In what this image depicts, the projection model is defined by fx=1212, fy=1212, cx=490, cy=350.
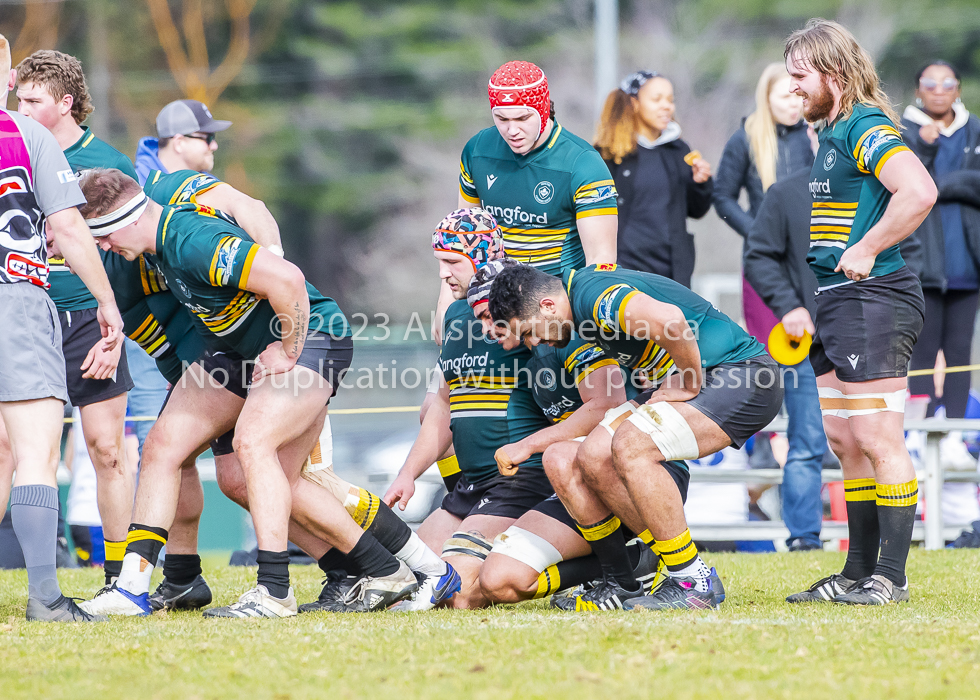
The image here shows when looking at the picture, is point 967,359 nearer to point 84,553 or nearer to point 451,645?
point 451,645

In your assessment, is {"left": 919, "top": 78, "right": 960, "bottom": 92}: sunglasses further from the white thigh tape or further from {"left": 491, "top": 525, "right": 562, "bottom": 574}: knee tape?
{"left": 491, "top": 525, "right": 562, "bottom": 574}: knee tape

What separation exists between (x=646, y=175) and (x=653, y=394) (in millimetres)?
2856

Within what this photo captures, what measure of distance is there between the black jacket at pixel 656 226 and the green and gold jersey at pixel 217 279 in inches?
116

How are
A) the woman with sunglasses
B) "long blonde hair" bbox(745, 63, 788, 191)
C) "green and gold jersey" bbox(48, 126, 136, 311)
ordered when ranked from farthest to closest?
"long blonde hair" bbox(745, 63, 788, 191)
the woman with sunglasses
"green and gold jersey" bbox(48, 126, 136, 311)

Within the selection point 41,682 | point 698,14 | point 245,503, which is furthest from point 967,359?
point 698,14

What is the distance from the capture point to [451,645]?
3.95 meters

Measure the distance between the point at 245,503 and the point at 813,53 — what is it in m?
3.08

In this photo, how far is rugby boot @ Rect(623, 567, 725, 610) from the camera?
4.79m

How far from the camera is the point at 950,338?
7.84 metres

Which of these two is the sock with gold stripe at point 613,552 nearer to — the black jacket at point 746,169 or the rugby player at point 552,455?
the rugby player at point 552,455

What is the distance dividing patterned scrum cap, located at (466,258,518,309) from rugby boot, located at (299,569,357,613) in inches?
51.8

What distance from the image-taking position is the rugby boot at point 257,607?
4645 millimetres

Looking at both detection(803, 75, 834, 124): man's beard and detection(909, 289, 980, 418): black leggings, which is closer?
detection(803, 75, 834, 124): man's beard

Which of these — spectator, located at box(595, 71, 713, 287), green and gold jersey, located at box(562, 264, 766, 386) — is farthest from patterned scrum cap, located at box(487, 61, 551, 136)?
spectator, located at box(595, 71, 713, 287)
